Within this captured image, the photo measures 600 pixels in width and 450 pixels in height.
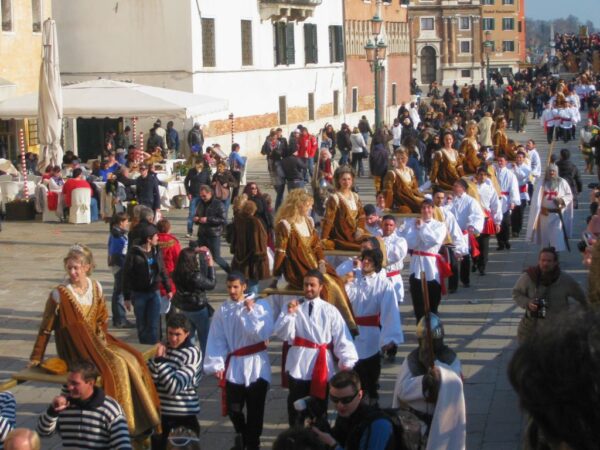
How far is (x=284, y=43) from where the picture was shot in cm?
4447

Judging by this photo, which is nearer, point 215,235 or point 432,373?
point 432,373

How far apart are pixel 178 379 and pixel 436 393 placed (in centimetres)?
211

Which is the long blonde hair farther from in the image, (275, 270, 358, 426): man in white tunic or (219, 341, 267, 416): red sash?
(219, 341, 267, 416): red sash

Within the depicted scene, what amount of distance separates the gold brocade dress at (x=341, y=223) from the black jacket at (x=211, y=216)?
6.65 feet

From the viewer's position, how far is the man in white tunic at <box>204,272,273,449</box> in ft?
29.7

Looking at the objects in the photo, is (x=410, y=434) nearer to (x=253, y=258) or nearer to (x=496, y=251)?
(x=253, y=258)

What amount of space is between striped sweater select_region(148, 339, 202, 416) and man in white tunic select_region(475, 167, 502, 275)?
915cm

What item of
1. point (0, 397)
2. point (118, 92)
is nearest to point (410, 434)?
point (0, 397)

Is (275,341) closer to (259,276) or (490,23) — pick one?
(259,276)

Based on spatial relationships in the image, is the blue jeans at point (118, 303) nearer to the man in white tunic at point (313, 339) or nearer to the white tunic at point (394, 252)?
the white tunic at point (394, 252)

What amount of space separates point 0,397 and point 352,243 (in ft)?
22.0

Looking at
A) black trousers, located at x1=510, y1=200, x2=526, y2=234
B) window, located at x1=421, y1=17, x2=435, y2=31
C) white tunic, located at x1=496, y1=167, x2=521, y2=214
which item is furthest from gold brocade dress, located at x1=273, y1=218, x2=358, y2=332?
window, located at x1=421, y1=17, x2=435, y2=31

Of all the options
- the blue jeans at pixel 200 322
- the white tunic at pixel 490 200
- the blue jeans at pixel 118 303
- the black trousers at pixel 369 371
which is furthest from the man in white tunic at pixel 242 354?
the white tunic at pixel 490 200

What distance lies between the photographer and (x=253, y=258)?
45.6 feet
